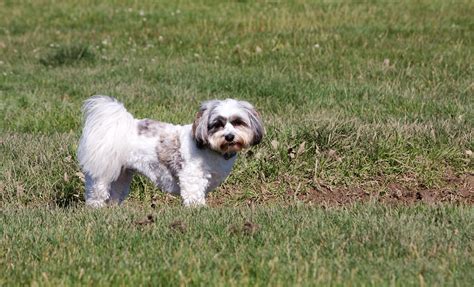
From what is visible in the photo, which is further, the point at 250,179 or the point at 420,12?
the point at 420,12

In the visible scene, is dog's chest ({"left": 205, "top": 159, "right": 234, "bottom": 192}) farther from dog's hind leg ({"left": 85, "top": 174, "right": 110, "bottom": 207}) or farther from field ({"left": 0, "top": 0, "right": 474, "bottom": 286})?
dog's hind leg ({"left": 85, "top": 174, "right": 110, "bottom": 207})

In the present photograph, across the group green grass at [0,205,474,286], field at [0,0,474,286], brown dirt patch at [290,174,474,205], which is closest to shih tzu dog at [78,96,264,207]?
field at [0,0,474,286]

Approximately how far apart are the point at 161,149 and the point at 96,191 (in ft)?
2.37

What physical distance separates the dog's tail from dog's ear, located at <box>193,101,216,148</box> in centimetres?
67

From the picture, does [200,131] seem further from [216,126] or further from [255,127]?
[255,127]

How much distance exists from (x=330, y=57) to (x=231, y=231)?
765 centimetres

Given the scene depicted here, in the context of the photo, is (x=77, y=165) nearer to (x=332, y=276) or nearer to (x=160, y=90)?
(x=160, y=90)

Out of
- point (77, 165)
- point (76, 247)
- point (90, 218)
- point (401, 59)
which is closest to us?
point (76, 247)

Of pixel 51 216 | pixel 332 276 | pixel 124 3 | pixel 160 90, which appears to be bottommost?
pixel 124 3

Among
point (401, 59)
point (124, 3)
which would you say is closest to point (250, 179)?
point (401, 59)

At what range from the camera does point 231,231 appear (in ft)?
20.3

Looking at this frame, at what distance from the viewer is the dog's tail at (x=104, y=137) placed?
304 inches

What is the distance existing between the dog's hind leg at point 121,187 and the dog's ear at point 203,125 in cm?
104

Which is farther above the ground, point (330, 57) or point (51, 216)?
point (51, 216)
